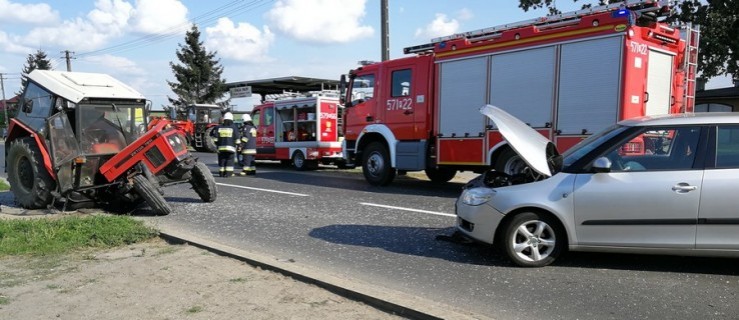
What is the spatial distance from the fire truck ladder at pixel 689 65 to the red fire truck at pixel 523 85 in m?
0.02

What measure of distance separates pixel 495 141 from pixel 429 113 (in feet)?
5.94

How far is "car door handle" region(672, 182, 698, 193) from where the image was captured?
185 inches

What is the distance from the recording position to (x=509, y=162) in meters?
9.59

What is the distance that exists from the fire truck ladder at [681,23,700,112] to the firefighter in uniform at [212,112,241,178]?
404 inches

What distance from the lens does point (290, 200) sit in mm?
10141

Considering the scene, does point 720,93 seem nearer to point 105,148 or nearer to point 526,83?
point 526,83

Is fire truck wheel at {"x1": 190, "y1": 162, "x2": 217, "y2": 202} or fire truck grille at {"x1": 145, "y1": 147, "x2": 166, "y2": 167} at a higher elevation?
fire truck grille at {"x1": 145, "y1": 147, "x2": 166, "y2": 167}

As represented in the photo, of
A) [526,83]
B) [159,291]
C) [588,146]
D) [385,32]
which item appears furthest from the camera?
[385,32]

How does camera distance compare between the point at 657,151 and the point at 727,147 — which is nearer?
the point at 727,147

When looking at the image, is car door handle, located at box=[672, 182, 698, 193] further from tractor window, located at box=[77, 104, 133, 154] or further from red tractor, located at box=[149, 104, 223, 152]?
red tractor, located at box=[149, 104, 223, 152]

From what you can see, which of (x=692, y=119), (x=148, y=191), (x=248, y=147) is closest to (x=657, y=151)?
(x=692, y=119)

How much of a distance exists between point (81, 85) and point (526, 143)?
737cm

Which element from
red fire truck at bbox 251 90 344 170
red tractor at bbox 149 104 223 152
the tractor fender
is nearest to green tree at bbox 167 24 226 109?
red tractor at bbox 149 104 223 152

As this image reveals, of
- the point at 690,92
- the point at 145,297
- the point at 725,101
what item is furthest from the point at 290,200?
the point at 725,101
